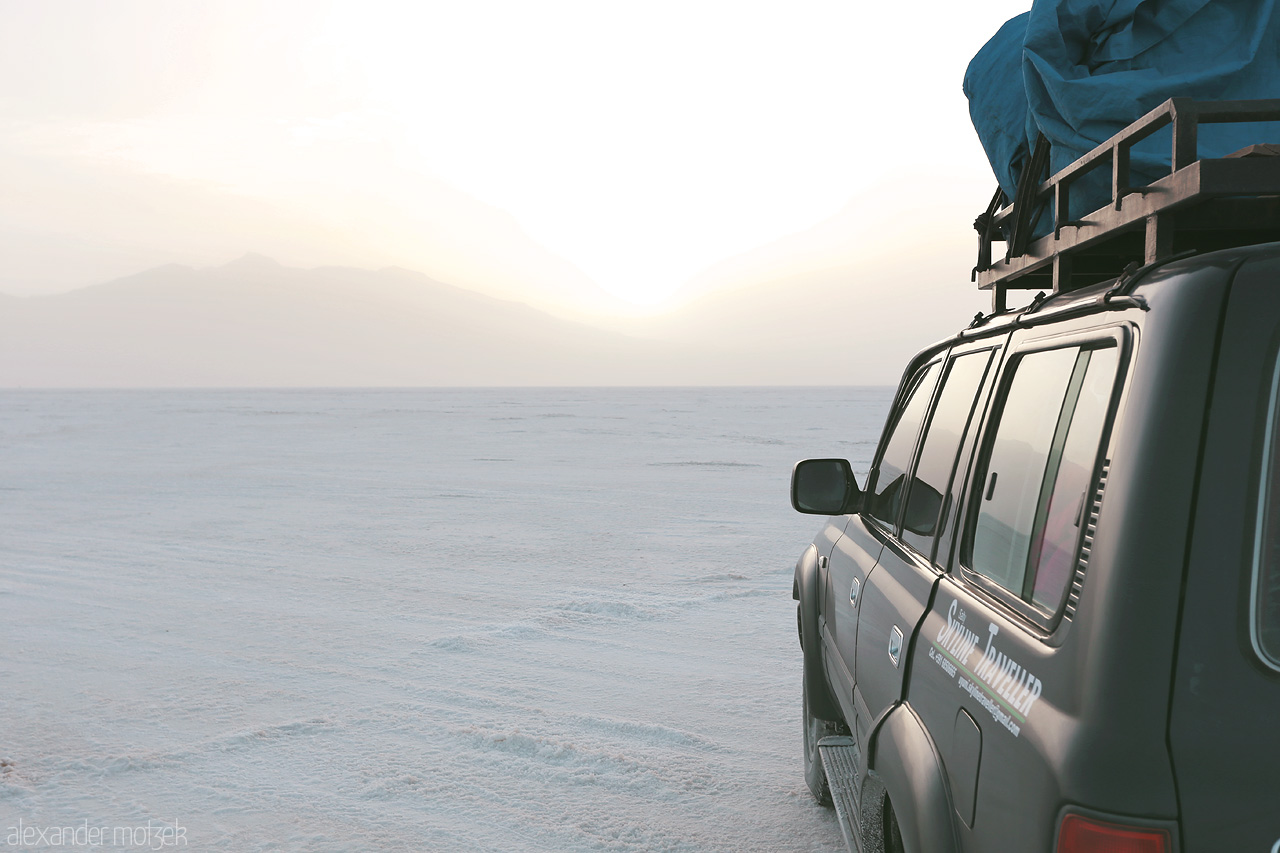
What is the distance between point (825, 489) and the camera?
3.50 meters

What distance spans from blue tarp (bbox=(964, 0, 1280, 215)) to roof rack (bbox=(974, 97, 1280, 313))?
0.16 metres

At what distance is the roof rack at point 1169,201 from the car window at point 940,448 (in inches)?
12.3

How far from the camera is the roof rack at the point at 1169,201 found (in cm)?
162

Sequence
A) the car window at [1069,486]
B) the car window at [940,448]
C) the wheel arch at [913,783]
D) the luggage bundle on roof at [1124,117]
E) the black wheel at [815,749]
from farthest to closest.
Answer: the black wheel at [815,749], the car window at [940,448], the luggage bundle on roof at [1124,117], the wheel arch at [913,783], the car window at [1069,486]

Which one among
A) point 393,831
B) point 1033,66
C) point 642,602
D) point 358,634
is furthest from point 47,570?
point 1033,66

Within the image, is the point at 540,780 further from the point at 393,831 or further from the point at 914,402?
the point at 914,402

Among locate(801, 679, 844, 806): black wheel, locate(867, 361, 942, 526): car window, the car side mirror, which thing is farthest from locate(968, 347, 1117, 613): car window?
locate(801, 679, 844, 806): black wheel

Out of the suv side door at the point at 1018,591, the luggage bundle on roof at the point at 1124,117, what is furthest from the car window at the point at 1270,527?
the luggage bundle on roof at the point at 1124,117

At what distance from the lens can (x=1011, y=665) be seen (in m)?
1.66

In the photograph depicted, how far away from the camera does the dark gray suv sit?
1353mm

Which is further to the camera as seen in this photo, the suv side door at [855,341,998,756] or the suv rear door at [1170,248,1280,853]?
the suv side door at [855,341,998,756]

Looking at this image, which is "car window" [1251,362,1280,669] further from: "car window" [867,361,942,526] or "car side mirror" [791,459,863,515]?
"car side mirror" [791,459,863,515]

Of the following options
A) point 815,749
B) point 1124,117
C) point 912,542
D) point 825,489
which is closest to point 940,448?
point 912,542

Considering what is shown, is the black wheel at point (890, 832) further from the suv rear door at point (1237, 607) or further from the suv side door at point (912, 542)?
the suv rear door at point (1237, 607)
